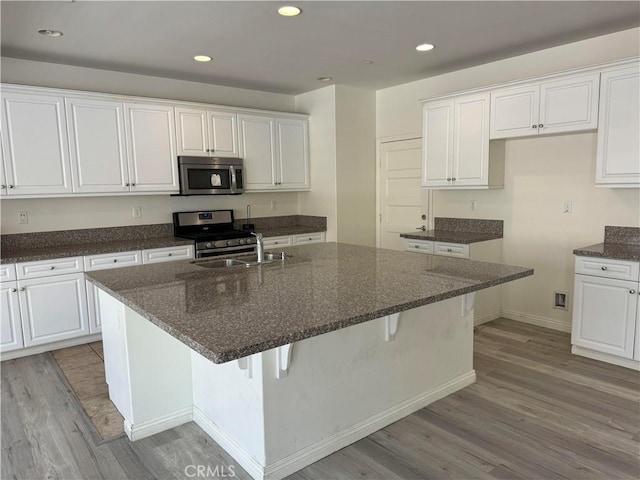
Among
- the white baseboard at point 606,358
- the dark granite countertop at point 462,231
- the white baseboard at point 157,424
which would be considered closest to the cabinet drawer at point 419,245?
the dark granite countertop at point 462,231

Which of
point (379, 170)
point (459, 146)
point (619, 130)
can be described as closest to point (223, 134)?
point (379, 170)

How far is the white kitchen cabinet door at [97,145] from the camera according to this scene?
3.82 metres

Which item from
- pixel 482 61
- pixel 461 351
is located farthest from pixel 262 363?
pixel 482 61

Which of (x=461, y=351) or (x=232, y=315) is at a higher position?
(x=232, y=315)

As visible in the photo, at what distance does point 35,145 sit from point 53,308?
53.9 inches

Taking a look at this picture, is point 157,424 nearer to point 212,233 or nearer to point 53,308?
point 53,308

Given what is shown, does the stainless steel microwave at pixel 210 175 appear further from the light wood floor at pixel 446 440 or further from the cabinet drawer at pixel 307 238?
the light wood floor at pixel 446 440

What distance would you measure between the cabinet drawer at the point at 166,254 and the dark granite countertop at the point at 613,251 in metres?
3.41

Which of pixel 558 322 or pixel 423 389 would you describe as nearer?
pixel 423 389

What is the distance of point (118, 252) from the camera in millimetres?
3891

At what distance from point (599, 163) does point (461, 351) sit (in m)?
1.84

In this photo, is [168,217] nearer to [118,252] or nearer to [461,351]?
[118,252]

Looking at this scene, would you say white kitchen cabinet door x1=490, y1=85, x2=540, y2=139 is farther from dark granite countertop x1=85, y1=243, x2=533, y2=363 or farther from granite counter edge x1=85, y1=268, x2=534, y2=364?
granite counter edge x1=85, y1=268, x2=534, y2=364

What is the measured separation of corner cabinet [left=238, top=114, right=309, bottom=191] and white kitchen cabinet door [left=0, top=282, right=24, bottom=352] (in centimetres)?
241
